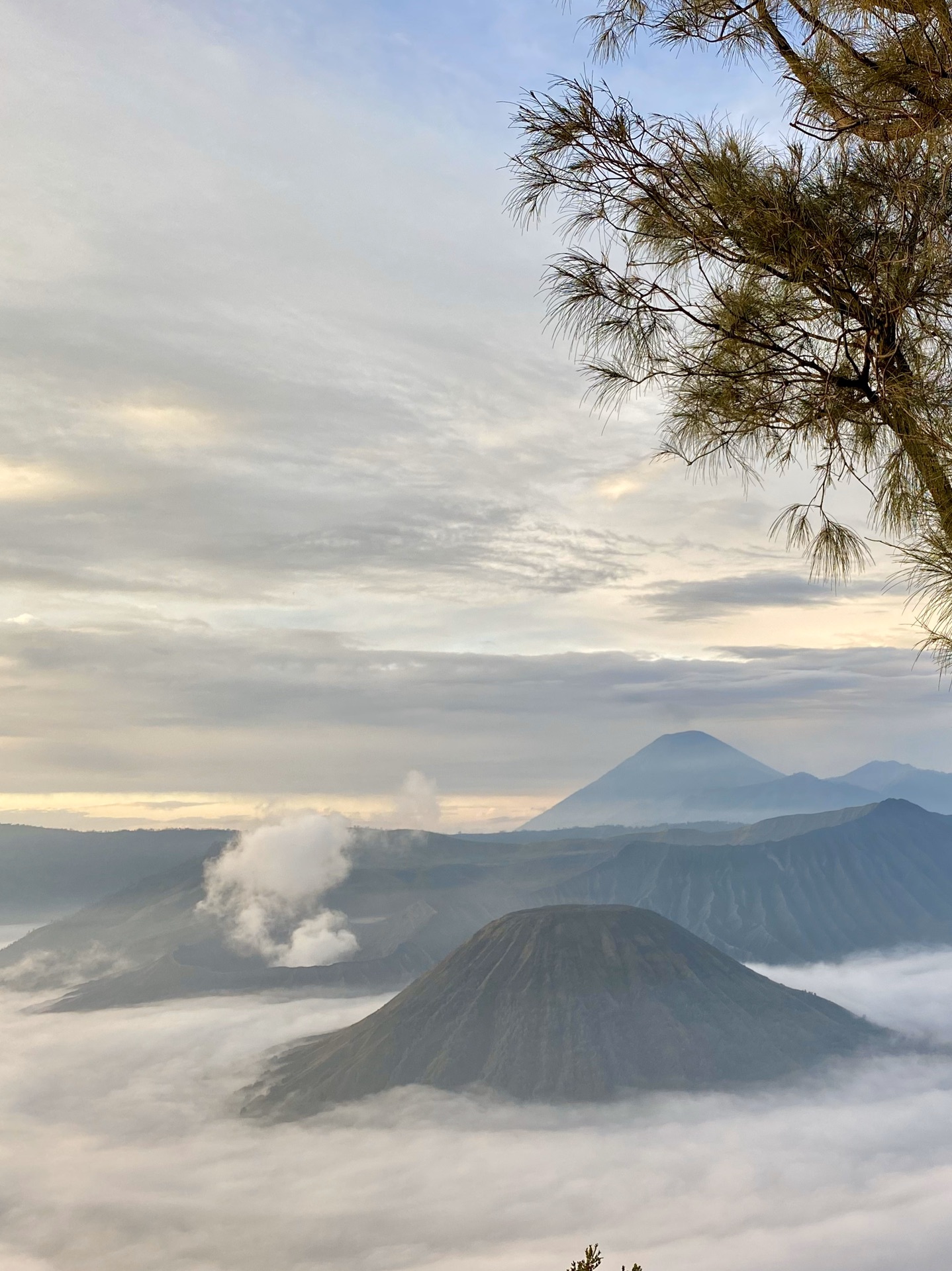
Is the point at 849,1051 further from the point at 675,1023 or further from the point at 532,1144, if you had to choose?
the point at 532,1144

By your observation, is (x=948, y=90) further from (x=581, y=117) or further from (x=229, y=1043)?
(x=229, y=1043)

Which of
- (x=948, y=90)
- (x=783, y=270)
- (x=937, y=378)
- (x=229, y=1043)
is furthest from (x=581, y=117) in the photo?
(x=229, y=1043)

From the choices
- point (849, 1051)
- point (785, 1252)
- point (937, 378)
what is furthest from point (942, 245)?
point (849, 1051)

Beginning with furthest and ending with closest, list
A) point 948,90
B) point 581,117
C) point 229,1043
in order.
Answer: point 229,1043, point 581,117, point 948,90

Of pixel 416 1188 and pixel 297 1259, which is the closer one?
pixel 297 1259

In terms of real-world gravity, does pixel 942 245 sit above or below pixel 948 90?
below

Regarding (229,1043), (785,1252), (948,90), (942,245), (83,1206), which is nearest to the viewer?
(948,90)

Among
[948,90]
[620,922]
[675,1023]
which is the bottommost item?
Answer: [675,1023]
